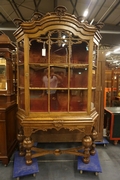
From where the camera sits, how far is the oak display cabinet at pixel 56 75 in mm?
1753

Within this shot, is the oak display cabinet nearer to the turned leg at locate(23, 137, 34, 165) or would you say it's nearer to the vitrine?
the turned leg at locate(23, 137, 34, 165)

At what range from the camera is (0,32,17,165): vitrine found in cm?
215

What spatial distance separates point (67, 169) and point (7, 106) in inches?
56.6

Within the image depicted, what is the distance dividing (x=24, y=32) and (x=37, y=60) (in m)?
0.43

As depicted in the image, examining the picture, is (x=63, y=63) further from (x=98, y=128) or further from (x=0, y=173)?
(x=0, y=173)

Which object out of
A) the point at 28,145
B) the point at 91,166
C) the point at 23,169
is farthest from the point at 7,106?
the point at 91,166

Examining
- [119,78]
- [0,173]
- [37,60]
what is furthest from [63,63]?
[119,78]

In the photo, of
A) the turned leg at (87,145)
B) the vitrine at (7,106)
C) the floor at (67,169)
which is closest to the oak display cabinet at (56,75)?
the turned leg at (87,145)

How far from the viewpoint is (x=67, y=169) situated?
209 cm

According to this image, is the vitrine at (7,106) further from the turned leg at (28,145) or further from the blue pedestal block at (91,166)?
the blue pedestal block at (91,166)

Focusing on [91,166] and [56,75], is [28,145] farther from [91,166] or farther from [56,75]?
[56,75]

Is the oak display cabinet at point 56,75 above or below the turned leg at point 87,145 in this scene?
above

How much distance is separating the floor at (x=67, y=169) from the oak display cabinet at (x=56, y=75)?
24 centimetres

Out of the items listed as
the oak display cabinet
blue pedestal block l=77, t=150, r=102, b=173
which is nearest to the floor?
blue pedestal block l=77, t=150, r=102, b=173
